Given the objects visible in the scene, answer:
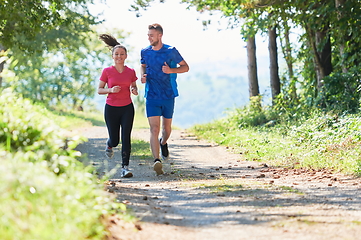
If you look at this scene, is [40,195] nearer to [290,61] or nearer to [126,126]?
[126,126]

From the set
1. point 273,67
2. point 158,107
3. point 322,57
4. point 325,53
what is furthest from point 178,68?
point 273,67

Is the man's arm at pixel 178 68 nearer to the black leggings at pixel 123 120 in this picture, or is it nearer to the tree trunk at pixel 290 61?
the black leggings at pixel 123 120

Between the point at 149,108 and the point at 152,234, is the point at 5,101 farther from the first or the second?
the point at 149,108

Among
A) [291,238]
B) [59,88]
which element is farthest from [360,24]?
[59,88]

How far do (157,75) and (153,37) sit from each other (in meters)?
0.63

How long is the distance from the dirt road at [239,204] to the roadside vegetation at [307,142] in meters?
0.47

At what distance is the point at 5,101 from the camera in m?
4.73

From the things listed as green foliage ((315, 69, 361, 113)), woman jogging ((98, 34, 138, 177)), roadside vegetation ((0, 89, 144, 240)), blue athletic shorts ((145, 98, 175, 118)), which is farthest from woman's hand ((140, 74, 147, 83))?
green foliage ((315, 69, 361, 113))

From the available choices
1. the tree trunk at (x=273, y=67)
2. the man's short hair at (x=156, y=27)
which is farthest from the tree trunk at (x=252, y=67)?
the man's short hair at (x=156, y=27)

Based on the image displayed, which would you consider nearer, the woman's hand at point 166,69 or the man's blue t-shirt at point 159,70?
the woman's hand at point 166,69

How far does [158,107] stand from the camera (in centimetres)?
842

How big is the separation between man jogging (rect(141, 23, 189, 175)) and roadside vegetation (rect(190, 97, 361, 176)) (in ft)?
8.47

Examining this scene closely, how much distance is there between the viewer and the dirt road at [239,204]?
13.7 ft

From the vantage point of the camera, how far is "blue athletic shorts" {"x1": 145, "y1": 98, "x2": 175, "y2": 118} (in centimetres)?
835
